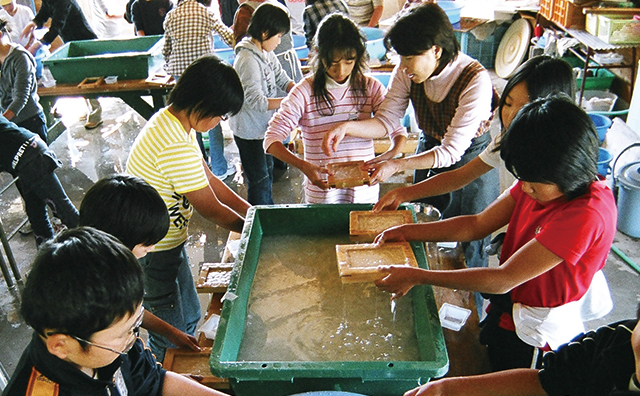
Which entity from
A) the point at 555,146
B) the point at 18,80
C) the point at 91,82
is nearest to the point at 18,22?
the point at 91,82

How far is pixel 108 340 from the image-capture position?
3.92 feet

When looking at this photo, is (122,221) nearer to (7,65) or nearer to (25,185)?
(25,185)

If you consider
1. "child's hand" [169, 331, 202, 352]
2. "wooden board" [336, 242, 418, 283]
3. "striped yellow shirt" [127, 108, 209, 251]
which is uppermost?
"striped yellow shirt" [127, 108, 209, 251]

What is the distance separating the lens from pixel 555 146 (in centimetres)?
143

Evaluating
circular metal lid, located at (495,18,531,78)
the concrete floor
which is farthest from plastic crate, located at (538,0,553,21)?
the concrete floor

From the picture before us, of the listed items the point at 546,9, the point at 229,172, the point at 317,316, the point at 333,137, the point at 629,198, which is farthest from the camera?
the point at 546,9

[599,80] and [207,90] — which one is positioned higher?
[207,90]

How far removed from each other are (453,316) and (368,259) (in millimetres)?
478

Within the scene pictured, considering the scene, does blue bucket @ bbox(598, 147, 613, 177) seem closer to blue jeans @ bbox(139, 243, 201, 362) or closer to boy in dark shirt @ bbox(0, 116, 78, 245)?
blue jeans @ bbox(139, 243, 201, 362)

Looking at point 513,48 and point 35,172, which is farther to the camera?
point 513,48

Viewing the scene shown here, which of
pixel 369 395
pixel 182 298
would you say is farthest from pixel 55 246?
pixel 182 298

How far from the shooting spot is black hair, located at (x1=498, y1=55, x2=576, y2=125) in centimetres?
188

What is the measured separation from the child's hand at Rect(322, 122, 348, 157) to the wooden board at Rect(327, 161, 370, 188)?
0.08 metres

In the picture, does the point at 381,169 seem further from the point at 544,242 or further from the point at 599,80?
the point at 599,80
